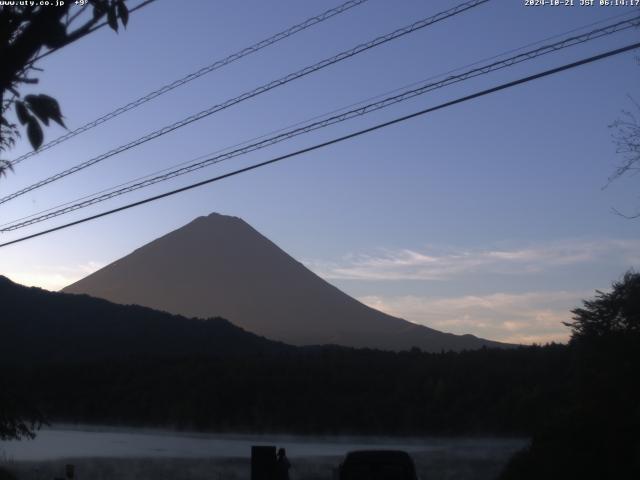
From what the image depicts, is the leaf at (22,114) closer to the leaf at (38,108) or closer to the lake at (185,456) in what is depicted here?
the leaf at (38,108)

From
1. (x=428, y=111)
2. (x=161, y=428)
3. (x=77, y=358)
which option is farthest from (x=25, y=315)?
(x=428, y=111)

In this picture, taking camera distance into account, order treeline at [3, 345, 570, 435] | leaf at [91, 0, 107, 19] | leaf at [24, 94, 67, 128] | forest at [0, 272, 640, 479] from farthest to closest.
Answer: treeline at [3, 345, 570, 435]
forest at [0, 272, 640, 479]
leaf at [91, 0, 107, 19]
leaf at [24, 94, 67, 128]

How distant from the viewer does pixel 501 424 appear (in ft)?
155

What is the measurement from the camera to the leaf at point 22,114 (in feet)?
15.0

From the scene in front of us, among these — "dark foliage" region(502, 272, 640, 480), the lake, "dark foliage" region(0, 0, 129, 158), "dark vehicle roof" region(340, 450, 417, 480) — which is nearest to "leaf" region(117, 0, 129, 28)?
"dark foliage" region(0, 0, 129, 158)

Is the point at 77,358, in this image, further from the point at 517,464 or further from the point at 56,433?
the point at 517,464

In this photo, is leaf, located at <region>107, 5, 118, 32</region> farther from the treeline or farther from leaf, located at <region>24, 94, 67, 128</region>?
the treeline

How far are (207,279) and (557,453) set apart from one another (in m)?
134

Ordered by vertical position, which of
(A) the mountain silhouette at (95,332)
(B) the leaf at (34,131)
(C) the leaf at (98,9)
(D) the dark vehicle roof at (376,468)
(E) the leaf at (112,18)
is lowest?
(D) the dark vehicle roof at (376,468)

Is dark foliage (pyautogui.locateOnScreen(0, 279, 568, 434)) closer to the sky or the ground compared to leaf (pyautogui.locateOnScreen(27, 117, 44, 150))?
closer to the sky

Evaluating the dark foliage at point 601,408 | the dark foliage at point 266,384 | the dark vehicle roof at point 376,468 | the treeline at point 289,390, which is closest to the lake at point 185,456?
the dark foliage at point 266,384

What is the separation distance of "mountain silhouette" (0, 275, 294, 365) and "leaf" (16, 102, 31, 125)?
67054 mm

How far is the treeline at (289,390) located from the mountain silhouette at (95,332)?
6.01 meters

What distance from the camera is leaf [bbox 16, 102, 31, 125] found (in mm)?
4562
